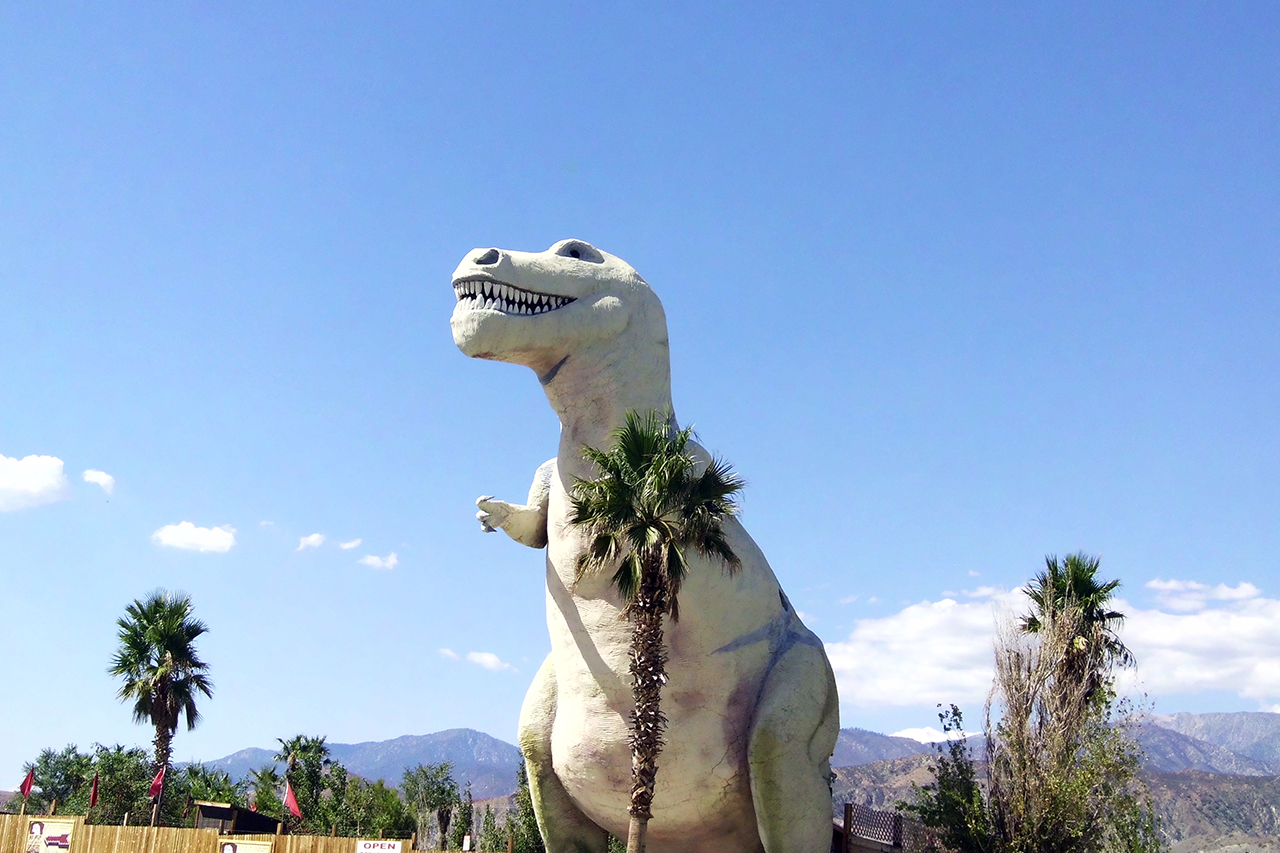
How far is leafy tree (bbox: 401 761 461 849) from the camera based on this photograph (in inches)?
1713

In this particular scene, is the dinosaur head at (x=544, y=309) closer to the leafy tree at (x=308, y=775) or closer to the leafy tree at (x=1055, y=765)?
the leafy tree at (x=1055, y=765)

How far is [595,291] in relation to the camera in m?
8.91

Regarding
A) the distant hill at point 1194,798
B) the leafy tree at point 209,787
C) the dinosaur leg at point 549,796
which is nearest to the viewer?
the dinosaur leg at point 549,796

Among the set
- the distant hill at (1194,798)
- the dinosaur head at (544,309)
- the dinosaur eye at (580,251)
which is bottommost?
the distant hill at (1194,798)

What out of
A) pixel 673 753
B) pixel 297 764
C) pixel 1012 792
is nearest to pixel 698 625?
pixel 673 753

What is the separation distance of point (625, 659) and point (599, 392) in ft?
6.93

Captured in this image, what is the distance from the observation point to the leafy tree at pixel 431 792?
143ft

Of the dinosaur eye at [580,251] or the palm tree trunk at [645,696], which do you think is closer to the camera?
the palm tree trunk at [645,696]

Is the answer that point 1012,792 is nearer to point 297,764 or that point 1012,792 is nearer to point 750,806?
point 750,806

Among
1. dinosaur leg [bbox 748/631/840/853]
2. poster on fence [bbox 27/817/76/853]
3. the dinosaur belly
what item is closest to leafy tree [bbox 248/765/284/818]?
poster on fence [bbox 27/817/76/853]

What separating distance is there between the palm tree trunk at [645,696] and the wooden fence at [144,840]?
6.19 metres

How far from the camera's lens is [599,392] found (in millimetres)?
8781

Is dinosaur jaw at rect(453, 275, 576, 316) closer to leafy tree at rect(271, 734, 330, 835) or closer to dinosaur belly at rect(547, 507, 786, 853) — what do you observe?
dinosaur belly at rect(547, 507, 786, 853)

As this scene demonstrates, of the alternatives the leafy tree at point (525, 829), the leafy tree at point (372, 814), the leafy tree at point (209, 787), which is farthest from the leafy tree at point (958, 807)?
the leafy tree at point (209, 787)
